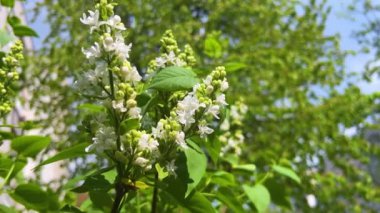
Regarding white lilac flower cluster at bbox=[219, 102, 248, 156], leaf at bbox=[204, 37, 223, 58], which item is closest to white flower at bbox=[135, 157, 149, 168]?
leaf at bbox=[204, 37, 223, 58]

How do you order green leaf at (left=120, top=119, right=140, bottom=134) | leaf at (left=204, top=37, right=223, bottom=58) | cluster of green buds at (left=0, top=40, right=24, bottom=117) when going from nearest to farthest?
green leaf at (left=120, top=119, right=140, bottom=134), cluster of green buds at (left=0, top=40, right=24, bottom=117), leaf at (left=204, top=37, right=223, bottom=58)

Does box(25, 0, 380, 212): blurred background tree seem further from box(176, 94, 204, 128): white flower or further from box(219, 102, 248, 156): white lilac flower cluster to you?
box(176, 94, 204, 128): white flower

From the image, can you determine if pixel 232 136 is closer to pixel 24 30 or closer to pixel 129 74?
pixel 24 30

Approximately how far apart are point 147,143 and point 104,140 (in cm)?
5

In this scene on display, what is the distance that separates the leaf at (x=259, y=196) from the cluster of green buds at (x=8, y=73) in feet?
1.84

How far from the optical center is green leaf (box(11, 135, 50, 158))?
993 millimetres

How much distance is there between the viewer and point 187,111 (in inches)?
30.1

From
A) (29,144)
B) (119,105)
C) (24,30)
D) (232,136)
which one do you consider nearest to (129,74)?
Answer: (119,105)

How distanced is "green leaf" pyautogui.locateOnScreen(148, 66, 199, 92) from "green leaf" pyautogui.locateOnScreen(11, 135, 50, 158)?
29cm

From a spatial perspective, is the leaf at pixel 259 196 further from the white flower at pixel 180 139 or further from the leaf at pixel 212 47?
the white flower at pixel 180 139

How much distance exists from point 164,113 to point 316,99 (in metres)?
4.31

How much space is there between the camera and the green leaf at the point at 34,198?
35.9 inches

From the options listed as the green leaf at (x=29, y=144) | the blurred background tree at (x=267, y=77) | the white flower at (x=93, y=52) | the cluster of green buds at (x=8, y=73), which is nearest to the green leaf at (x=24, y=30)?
the cluster of green buds at (x=8, y=73)

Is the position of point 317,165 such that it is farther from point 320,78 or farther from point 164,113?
point 164,113
